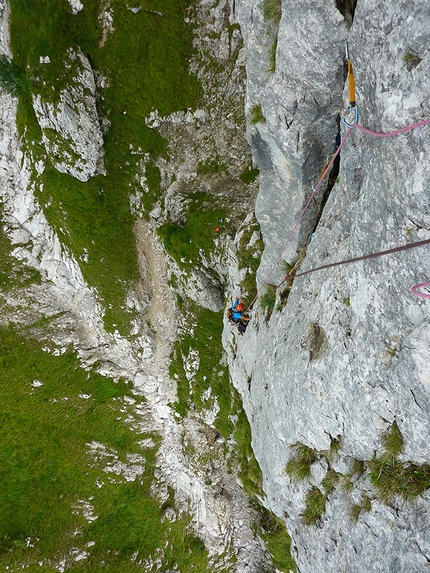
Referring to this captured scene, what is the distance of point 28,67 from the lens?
46.9ft

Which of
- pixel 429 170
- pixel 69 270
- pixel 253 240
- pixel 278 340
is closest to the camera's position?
pixel 429 170

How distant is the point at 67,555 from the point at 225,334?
14.7 m

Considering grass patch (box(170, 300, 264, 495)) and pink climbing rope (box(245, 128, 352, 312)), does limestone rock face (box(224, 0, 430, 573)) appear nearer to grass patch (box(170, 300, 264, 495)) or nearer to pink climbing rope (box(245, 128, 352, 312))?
pink climbing rope (box(245, 128, 352, 312))

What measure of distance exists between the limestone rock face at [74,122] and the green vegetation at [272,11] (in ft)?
30.7

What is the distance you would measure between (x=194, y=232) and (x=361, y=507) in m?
11.8

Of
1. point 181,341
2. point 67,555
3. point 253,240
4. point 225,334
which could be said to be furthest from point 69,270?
point 67,555

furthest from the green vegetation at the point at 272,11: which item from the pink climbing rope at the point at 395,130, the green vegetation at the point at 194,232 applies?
the green vegetation at the point at 194,232

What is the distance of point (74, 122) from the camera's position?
14695 millimetres

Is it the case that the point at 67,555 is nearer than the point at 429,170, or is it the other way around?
the point at 429,170

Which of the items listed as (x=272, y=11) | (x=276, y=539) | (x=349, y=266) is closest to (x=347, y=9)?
(x=272, y=11)

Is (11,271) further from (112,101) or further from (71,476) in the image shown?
(71,476)

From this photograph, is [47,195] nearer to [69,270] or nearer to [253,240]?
[69,270]

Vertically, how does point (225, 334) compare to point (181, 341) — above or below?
above

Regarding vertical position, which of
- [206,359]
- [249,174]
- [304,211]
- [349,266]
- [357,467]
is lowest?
[206,359]
